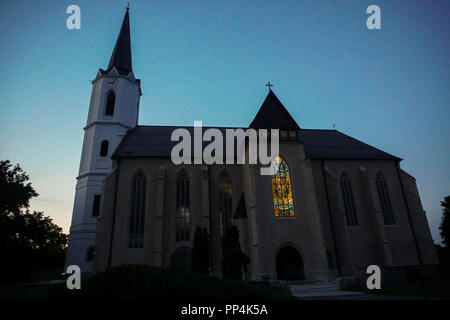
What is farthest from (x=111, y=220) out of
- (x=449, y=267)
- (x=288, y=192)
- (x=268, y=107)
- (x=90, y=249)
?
(x=449, y=267)

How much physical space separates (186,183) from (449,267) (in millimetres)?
24324

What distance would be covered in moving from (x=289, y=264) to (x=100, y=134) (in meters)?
24.6

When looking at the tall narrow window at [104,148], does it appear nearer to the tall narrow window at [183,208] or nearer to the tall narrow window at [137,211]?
the tall narrow window at [137,211]

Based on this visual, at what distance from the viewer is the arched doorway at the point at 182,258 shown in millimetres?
23188

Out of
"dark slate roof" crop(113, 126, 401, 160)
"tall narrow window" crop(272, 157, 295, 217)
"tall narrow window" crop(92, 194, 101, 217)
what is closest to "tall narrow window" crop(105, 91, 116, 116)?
"dark slate roof" crop(113, 126, 401, 160)

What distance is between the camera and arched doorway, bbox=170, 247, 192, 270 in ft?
76.1

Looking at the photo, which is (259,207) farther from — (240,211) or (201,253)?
(201,253)

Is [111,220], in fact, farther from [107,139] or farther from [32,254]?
[107,139]

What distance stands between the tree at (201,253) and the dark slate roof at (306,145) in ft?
31.4

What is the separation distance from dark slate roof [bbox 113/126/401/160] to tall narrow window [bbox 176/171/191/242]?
10.2 feet

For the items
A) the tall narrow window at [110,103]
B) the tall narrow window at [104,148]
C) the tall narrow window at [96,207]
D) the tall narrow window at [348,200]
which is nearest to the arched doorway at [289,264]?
the tall narrow window at [348,200]

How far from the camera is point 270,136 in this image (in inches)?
957

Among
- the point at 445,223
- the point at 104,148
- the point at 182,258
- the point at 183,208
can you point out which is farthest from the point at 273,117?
the point at 445,223

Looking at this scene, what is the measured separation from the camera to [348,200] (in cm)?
2662
